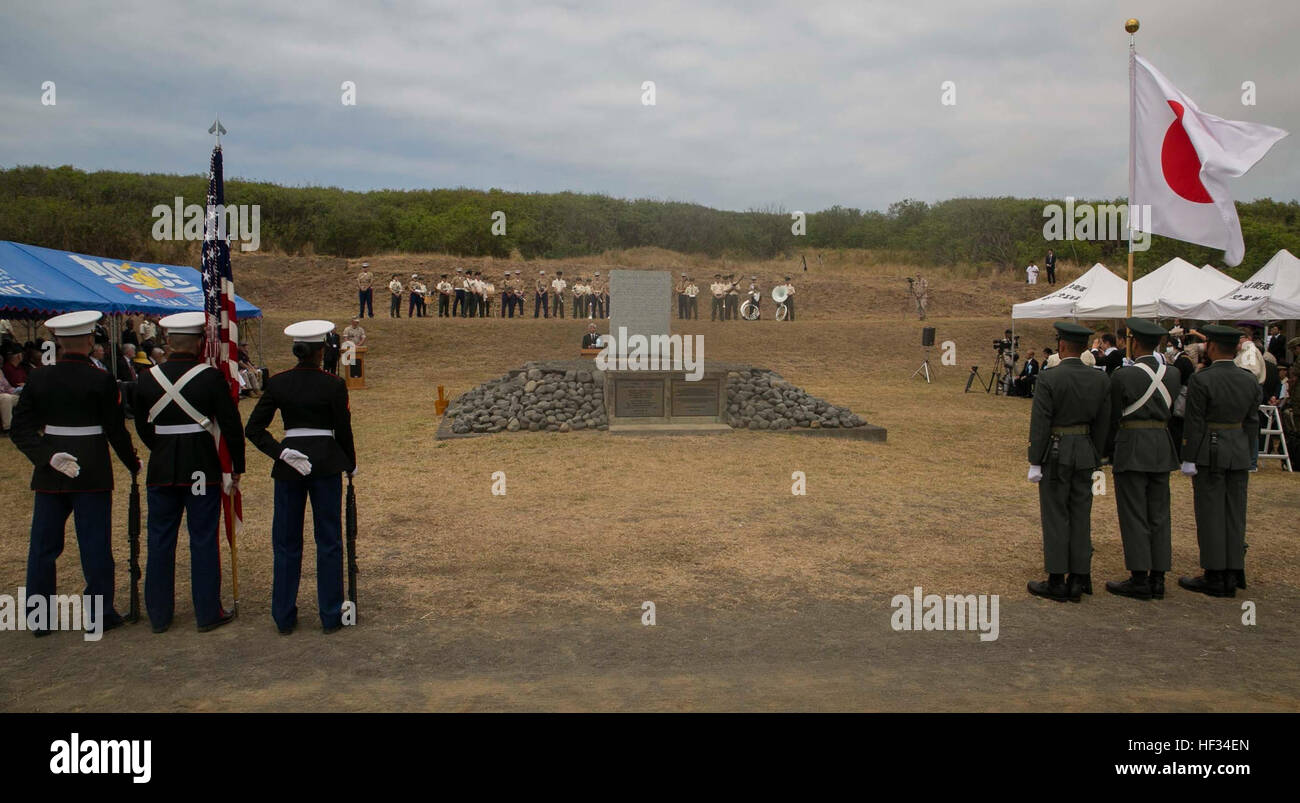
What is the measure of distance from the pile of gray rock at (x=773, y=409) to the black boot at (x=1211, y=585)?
7.65 metres

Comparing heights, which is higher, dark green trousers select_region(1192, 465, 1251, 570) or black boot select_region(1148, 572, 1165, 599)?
dark green trousers select_region(1192, 465, 1251, 570)

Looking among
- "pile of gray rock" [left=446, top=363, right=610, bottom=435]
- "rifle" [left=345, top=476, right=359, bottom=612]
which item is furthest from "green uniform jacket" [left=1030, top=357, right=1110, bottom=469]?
"pile of gray rock" [left=446, top=363, right=610, bottom=435]

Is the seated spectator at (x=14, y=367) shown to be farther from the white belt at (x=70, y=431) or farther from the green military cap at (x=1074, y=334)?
the green military cap at (x=1074, y=334)

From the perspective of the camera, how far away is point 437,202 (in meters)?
54.8

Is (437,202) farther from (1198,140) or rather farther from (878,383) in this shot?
(1198,140)

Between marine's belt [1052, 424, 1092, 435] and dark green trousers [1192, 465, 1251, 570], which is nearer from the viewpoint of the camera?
marine's belt [1052, 424, 1092, 435]

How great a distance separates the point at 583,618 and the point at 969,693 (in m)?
2.34

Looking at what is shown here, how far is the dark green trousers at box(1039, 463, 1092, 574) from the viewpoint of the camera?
5844 mm

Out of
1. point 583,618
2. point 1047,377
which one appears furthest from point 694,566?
point 1047,377

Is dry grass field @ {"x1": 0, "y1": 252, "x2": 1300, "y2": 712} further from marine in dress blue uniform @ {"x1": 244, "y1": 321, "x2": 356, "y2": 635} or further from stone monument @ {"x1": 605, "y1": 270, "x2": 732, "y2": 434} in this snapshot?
stone monument @ {"x1": 605, "y1": 270, "x2": 732, "y2": 434}

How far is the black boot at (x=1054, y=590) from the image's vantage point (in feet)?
19.3

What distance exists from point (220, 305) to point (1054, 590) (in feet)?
19.7

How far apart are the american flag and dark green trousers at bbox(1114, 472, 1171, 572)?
19.8 feet

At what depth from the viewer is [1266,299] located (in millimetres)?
15391
